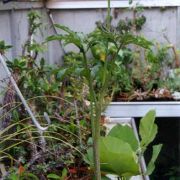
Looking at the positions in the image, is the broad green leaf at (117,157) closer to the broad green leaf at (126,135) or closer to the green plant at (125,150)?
the green plant at (125,150)

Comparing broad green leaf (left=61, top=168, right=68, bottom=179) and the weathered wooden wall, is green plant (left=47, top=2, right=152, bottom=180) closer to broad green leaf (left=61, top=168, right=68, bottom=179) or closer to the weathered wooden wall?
broad green leaf (left=61, top=168, right=68, bottom=179)

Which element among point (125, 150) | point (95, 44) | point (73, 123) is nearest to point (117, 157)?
point (125, 150)

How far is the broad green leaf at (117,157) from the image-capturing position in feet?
5.63

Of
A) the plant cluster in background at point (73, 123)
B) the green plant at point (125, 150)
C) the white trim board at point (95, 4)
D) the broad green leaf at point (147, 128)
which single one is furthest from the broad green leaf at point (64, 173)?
the white trim board at point (95, 4)

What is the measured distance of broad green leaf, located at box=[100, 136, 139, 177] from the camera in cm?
171

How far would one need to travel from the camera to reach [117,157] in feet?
5.70

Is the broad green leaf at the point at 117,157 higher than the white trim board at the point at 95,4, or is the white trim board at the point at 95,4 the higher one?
the white trim board at the point at 95,4

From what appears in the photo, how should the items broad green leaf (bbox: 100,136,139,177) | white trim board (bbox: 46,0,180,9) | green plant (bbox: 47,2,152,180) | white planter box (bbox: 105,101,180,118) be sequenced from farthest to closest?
white trim board (bbox: 46,0,180,9) → white planter box (bbox: 105,101,180,118) → broad green leaf (bbox: 100,136,139,177) → green plant (bbox: 47,2,152,180)

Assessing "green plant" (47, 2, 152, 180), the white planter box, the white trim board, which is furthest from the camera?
the white trim board

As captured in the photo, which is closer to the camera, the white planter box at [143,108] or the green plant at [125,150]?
the green plant at [125,150]

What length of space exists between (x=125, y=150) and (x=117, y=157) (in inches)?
1.8

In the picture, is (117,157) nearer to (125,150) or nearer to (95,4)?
(125,150)

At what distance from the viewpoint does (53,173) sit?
206 cm

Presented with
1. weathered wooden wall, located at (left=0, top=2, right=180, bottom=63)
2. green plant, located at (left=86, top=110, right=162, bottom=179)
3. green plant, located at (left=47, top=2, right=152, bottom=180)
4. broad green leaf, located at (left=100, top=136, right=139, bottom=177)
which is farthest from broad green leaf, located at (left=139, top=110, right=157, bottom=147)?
weathered wooden wall, located at (left=0, top=2, right=180, bottom=63)
